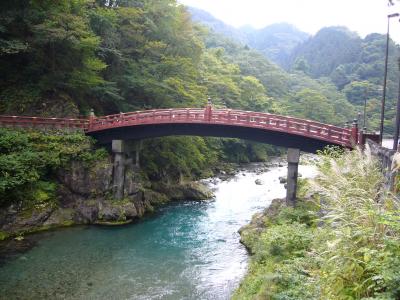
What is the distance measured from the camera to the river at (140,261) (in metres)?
15.3

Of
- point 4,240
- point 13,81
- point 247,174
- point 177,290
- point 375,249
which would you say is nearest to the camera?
point 375,249

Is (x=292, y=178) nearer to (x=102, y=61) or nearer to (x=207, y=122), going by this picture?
(x=207, y=122)

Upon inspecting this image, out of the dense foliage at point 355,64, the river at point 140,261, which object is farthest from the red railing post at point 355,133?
the dense foliage at point 355,64

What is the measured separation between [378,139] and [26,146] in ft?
70.2

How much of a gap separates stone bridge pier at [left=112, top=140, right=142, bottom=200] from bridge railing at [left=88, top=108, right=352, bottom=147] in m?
1.73

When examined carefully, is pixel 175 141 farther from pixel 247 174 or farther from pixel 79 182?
pixel 247 174

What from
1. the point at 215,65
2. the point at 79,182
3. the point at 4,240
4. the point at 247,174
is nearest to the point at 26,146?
the point at 79,182

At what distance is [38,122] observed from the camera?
25.2 meters

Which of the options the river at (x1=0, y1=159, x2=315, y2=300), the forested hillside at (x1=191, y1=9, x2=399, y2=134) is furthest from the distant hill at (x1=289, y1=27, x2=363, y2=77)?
the river at (x1=0, y1=159, x2=315, y2=300)

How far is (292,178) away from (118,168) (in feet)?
41.6

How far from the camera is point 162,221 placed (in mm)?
26297

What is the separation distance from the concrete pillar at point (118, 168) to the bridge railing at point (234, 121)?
1.62m

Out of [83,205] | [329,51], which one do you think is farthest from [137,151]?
[329,51]

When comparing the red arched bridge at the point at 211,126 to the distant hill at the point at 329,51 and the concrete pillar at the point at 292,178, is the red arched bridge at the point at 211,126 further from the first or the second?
the distant hill at the point at 329,51
